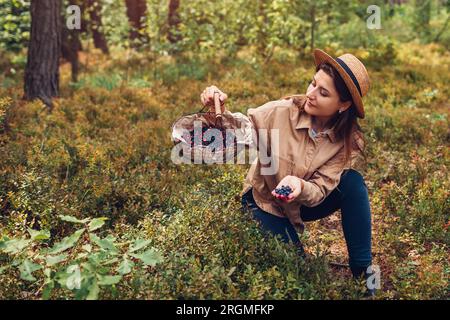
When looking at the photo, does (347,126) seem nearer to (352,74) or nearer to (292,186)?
(352,74)

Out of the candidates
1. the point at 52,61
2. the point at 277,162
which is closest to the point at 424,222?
the point at 277,162

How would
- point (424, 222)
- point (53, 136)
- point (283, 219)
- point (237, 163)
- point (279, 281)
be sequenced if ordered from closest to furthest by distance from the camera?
point (279, 281), point (283, 219), point (424, 222), point (237, 163), point (53, 136)

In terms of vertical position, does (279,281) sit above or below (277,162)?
below

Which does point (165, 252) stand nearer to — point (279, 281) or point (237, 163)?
point (279, 281)

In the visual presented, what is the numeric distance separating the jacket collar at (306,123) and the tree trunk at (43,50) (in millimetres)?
4596

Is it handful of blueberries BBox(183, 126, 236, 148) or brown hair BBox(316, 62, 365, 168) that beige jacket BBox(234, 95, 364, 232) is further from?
handful of blueberries BBox(183, 126, 236, 148)

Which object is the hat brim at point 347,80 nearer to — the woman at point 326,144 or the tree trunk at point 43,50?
the woman at point 326,144

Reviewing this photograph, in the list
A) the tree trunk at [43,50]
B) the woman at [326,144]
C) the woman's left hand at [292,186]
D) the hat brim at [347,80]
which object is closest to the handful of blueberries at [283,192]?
the woman's left hand at [292,186]

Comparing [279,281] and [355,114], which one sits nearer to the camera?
[279,281]

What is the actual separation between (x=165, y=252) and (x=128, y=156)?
6.33 ft

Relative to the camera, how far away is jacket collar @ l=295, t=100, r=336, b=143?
3449mm

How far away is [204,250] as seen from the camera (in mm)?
3438
